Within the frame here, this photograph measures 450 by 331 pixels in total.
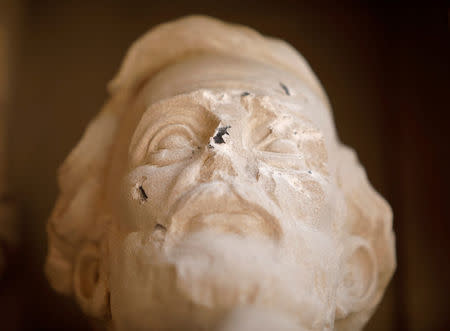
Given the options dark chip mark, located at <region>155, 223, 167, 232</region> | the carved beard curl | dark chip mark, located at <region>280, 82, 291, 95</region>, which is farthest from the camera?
dark chip mark, located at <region>280, 82, 291, 95</region>

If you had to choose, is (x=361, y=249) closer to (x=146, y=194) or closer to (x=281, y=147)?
(x=281, y=147)

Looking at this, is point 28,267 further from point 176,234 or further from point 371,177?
point 371,177

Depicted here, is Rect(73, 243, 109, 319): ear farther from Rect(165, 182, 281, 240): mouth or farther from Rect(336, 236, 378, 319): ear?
Rect(336, 236, 378, 319): ear

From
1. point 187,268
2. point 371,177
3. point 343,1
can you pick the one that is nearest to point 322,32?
point 343,1

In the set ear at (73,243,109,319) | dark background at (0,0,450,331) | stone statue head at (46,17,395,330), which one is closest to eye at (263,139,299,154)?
stone statue head at (46,17,395,330)

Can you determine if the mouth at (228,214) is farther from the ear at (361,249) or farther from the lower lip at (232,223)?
the ear at (361,249)

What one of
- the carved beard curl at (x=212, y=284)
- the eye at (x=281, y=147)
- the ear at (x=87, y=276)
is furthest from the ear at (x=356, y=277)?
the ear at (x=87, y=276)

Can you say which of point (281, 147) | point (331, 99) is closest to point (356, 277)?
point (281, 147)
